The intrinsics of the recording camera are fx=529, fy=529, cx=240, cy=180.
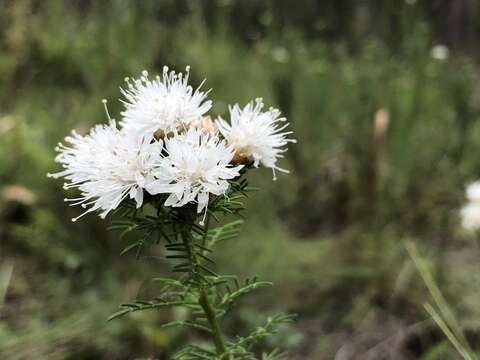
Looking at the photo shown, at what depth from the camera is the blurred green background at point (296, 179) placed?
7.72ft

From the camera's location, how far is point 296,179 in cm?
334

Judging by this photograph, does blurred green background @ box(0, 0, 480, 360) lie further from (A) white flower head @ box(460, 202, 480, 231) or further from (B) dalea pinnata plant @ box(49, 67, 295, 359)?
(B) dalea pinnata plant @ box(49, 67, 295, 359)

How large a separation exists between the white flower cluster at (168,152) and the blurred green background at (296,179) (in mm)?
1186

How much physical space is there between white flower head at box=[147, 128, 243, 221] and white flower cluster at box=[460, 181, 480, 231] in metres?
1.67

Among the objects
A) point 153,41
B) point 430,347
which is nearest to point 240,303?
point 430,347

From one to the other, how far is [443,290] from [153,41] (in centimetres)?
273

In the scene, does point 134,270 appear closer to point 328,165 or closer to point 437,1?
point 328,165

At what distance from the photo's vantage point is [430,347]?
2.23m

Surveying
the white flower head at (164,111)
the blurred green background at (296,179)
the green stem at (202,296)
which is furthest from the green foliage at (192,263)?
the blurred green background at (296,179)

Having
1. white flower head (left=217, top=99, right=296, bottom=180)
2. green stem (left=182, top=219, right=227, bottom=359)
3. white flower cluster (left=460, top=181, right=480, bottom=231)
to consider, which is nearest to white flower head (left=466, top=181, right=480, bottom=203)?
white flower cluster (left=460, top=181, right=480, bottom=231)

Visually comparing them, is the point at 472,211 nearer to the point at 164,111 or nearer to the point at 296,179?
the point at 296,179

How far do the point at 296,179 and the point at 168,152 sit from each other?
2.38 m

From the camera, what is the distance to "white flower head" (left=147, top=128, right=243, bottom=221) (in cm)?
96

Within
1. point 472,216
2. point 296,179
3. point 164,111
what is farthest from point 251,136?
point 296,179
